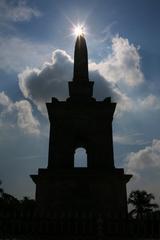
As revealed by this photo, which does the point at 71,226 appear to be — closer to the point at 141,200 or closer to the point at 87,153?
the point at 87,153

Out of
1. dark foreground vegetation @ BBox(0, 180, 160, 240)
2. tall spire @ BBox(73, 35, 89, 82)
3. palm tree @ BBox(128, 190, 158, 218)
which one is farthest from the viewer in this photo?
palm tree @ BBox(128, 190, 158, 218)

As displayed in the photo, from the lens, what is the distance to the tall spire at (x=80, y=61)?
2296 centimetres

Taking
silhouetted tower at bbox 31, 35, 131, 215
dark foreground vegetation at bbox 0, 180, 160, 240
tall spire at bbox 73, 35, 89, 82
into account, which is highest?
tall spire at bbox 73, 35, 89, 82

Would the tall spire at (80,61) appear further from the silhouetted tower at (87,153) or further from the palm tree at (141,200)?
the palm tree at (141,200)

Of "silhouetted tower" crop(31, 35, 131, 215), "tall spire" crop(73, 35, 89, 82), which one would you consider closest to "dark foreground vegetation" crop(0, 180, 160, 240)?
"silhouetted tower" crop(31, 35, 131, 215)

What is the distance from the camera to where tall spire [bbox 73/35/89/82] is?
23.0 metres

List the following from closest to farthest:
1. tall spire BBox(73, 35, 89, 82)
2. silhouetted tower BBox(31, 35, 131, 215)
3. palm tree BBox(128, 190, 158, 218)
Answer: silhouetted tower BBox(31, 35, 131, 215)
tall spire BBox(73, 35, 89, 82)
palm tree BBox(128, 190, 158, 218)

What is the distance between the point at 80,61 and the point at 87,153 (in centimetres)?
822

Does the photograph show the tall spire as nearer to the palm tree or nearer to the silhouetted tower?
the silhouetted tower

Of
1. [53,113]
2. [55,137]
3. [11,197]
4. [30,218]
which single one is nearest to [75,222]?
[30,218]

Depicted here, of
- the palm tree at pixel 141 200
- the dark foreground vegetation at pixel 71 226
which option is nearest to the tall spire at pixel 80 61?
the dark foreground vegetation at pixel 71 226

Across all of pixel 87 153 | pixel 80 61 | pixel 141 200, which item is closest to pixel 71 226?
pixel 87 153

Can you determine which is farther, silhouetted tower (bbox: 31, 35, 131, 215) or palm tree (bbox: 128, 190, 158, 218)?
palm tree (bbox: 128, 190, 158, 218)

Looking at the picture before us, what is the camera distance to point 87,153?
19.9 m
